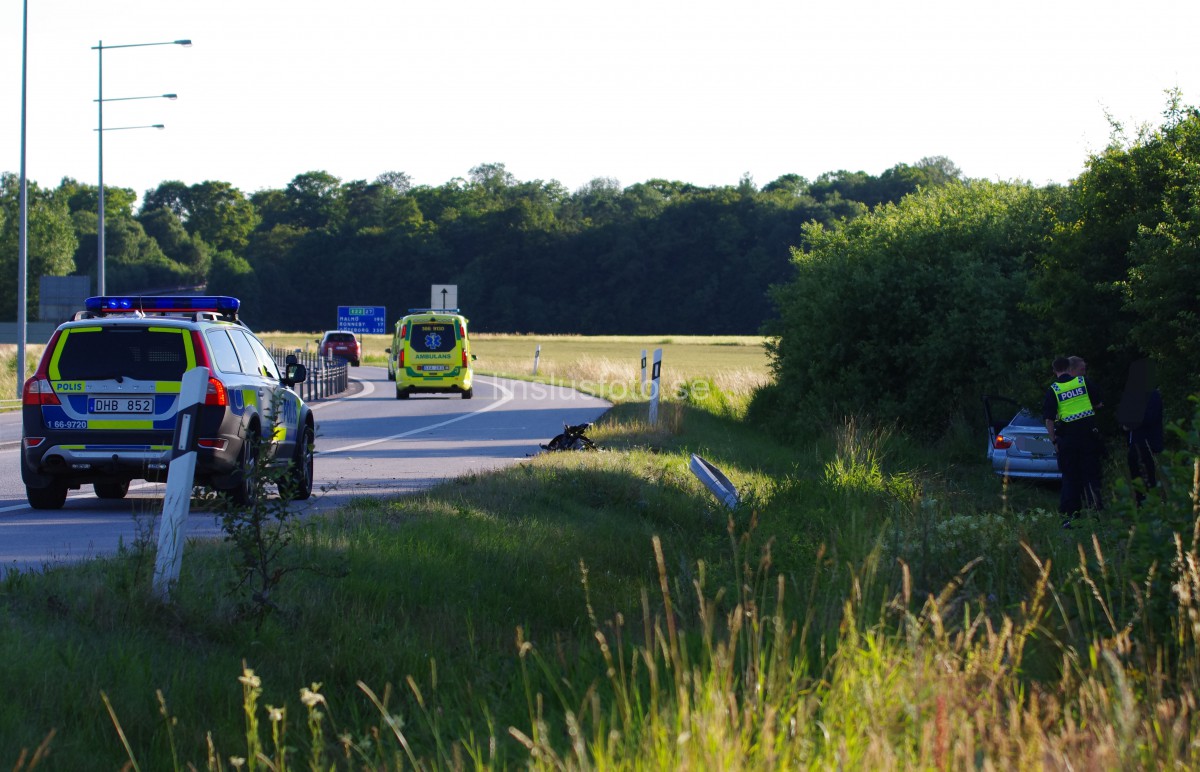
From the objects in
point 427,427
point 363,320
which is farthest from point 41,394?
point 363,320

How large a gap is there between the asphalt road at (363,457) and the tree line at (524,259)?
88469 mm

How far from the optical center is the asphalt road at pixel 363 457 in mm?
9891

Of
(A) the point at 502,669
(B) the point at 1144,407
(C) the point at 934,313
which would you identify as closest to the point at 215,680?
(A) the point at 502,669

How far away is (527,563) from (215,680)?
332 cm

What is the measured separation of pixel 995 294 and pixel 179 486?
17.3 metres

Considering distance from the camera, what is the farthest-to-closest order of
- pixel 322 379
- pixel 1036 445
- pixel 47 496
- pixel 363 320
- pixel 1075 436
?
pixel 363 320 < pixel 322 379 < pixel 1036 445 < pixel 1075 436 < pixel 47 496

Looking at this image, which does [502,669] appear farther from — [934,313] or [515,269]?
[515,269]

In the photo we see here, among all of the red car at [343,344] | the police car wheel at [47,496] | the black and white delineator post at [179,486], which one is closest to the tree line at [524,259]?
the red car at [343,344]

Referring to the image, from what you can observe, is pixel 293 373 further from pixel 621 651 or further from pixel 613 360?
pixel 613 360

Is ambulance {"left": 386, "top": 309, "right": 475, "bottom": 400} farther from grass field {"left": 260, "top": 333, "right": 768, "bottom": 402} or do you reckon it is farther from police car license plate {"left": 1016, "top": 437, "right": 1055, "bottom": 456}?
police car license plate {"left": 1016, "top": 437, "right": 1055, "bottom": 456}

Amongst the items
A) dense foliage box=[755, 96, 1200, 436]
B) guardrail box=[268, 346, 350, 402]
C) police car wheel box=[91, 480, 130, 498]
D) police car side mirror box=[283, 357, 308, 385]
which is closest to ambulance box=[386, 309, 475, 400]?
→ guardrail box=[268, 346, 350, 402]

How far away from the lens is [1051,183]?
25.7 m

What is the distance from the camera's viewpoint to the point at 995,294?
21.4 meters

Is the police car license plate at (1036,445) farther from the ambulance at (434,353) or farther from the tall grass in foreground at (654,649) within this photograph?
the ambulance at (434,353)
